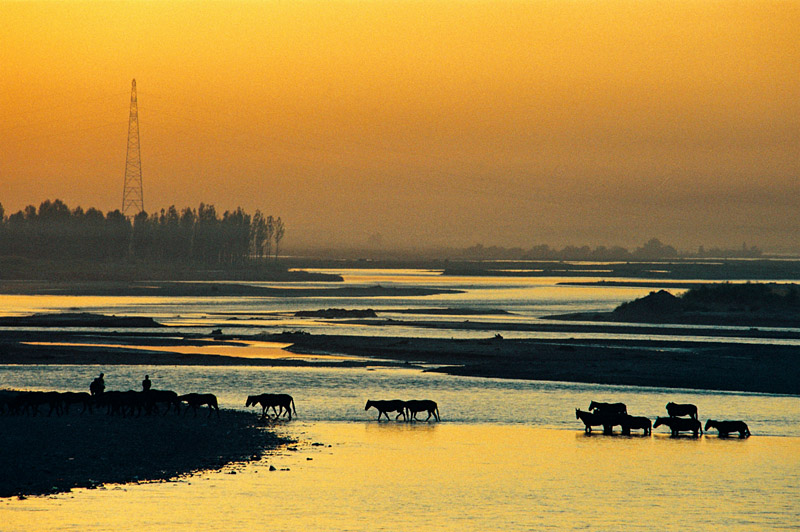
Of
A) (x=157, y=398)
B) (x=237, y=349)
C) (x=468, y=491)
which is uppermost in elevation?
(x=157, y=398)

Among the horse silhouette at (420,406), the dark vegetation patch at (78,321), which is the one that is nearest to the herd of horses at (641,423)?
the horse silhouette at (420,406)

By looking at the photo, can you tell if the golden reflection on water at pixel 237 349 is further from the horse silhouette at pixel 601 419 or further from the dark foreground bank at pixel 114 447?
the horse silhouette at pixel 601 419

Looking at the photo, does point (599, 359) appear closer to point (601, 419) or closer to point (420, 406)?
point (420, 406)

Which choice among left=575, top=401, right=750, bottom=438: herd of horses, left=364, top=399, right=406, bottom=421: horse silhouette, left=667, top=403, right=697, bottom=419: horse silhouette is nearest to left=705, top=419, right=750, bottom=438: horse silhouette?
left=575, top=401, right=750, bottom=438: herd of horses

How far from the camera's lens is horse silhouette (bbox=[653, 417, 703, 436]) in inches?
1066

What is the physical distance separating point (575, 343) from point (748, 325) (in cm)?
2161

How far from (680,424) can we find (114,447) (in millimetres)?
15100

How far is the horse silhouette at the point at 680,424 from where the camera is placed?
27073mm

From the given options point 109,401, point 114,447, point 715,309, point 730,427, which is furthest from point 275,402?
point 715,309

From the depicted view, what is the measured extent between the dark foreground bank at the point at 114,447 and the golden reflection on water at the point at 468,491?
1.08 metres

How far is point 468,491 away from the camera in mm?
19516

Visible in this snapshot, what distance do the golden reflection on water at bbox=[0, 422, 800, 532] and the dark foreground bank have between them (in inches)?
42.7

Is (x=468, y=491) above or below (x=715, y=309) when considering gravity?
below

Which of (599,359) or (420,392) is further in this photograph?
(599,359)
